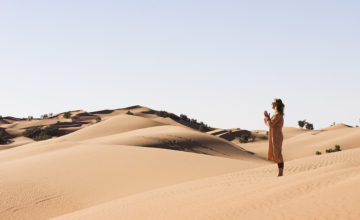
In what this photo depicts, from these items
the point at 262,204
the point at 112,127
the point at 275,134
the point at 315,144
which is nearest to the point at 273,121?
the point at 275,134

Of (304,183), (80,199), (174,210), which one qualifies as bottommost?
(80,199)

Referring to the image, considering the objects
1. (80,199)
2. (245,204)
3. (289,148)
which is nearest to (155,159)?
(80,199)

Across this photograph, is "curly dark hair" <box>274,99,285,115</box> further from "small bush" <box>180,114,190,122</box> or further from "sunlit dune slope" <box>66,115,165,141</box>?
"small bush" <box>180,114,190,122</box>

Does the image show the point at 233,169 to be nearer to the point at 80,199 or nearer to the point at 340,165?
the point at 340,165

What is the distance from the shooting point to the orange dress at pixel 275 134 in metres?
10.2

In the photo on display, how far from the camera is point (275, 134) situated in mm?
10320

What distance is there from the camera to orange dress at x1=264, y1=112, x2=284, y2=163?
1016 centimetres

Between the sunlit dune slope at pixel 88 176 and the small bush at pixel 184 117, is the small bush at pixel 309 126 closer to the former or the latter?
the small bush at pixel 184 117

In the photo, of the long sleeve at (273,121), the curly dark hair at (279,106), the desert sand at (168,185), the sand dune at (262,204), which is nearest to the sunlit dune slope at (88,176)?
the desert sand at (168,185)

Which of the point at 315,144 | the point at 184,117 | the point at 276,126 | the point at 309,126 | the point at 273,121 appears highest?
the point at 184,117

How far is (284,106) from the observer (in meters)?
10.3

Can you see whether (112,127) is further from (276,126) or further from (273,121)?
(273,121)

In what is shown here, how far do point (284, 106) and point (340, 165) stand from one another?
11.1ft

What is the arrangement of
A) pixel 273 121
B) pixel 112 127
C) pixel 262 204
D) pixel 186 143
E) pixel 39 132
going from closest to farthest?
1. pixel 262 204
2. pixel 273 121
3. pixel 186 143
4. pixel 112 127
5. pixel 39 132
